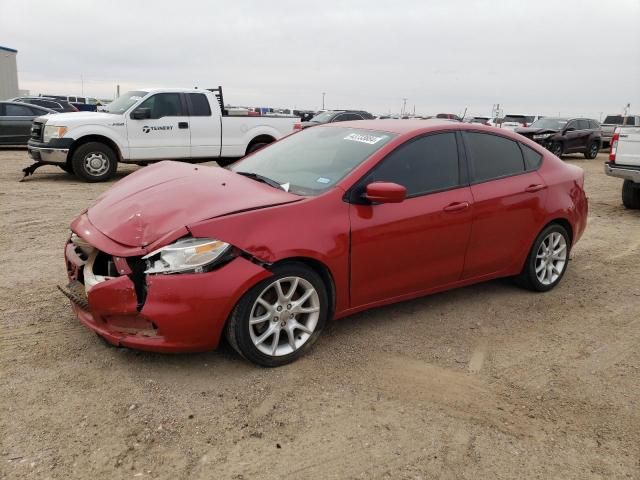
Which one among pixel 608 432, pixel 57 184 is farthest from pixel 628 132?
pixel 57 184

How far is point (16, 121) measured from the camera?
1588 cm

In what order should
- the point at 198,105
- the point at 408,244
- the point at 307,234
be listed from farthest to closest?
the point at 198,105
the point at 408,244
the point at 307,234

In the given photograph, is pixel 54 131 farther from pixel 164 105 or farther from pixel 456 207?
pixel 456 207

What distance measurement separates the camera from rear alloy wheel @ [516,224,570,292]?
15.7 feet

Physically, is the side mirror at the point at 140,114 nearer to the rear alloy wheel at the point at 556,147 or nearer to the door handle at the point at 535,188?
the door handle at the point at 535,188

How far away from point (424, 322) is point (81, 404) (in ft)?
8.17

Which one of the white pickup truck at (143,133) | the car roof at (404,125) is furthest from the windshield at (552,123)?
the car roof at (404,125)

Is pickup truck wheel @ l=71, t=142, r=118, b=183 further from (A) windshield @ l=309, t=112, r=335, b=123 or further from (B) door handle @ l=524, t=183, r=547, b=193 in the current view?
(A) windshield @ l=309, t=112, r=335, b=123

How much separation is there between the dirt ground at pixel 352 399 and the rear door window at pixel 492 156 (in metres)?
→ 1.13

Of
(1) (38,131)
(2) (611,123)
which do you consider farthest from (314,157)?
(2) (611,123)

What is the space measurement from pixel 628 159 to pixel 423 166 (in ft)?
21.3

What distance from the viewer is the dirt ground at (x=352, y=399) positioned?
2.59 m

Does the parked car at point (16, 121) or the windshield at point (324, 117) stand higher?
the windshield at point (324, 117)

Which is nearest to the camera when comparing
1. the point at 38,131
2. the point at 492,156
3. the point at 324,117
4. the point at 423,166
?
the point at 423,166
